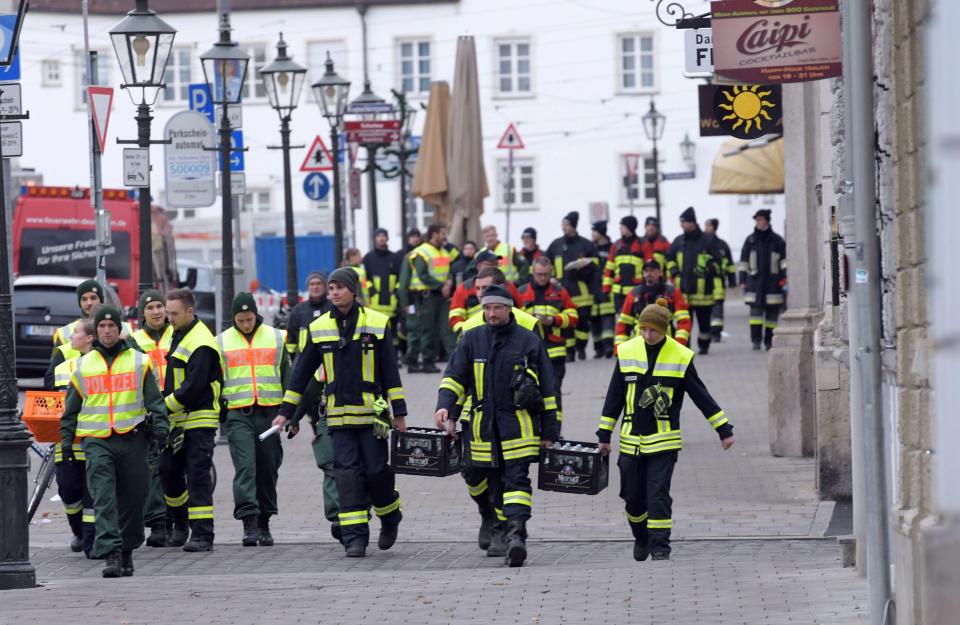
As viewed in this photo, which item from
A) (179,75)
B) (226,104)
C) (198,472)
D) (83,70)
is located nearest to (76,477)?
(198,472)

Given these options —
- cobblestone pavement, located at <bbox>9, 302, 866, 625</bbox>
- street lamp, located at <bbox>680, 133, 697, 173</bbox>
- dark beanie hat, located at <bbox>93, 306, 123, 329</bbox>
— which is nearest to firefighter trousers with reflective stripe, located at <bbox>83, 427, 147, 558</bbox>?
cobblestone pavement, located at <bbox>9, 302, 866, 625</bbox>

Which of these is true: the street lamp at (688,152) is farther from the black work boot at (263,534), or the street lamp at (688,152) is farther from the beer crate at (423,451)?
the beer crate at (423,451)

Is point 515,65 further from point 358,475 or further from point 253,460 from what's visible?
point 358,475

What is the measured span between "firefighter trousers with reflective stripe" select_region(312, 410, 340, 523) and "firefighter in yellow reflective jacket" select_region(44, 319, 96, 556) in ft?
4.73

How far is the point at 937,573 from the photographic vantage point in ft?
9.51

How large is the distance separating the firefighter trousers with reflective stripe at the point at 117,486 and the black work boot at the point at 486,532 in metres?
1.98

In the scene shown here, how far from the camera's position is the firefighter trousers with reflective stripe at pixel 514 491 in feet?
35.4

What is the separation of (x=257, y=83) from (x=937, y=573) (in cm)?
5674

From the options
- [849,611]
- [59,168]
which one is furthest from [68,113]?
[849,611]

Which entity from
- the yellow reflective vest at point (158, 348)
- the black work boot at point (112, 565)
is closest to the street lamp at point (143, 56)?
the yellow reflective vest at point (158, 348)

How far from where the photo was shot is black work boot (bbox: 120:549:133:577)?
36.0 feet

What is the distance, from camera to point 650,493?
35.1ft

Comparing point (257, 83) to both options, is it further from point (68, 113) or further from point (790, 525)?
point (790, 525)

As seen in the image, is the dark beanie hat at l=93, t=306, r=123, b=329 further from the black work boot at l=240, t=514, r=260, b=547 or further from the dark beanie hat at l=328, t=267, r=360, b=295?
the black work boot at l=240, t=514, r=260, b=547
